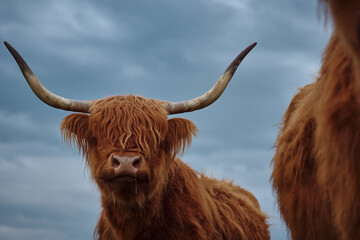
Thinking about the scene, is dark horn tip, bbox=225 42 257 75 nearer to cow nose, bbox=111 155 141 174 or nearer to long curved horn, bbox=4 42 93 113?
cow nose, bbox=111 155 141 174

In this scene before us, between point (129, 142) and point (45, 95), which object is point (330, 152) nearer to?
point (129, 142)

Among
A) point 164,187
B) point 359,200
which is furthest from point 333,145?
point 164,187

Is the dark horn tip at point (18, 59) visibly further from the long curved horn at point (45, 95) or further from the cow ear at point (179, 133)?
the cow ear at point (179, 133)

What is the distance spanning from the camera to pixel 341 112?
226 centimetres

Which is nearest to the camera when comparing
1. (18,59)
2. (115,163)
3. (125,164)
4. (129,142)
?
(125,164)

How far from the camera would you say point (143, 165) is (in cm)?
450

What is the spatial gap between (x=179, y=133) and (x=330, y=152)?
10.1 ft

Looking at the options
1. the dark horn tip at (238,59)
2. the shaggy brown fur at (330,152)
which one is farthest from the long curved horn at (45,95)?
the shaggy brown fur at (330,152)

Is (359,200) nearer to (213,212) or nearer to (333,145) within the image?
(333,145)

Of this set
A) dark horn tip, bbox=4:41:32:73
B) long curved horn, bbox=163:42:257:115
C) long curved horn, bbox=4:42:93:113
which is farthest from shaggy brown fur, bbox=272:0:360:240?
dark horn tip, bbox=4:41:32:73

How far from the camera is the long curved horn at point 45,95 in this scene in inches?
204

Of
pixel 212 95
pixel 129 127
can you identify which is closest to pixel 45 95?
pixel 129 127

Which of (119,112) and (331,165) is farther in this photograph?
(119,112)

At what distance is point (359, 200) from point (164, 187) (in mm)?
3041
